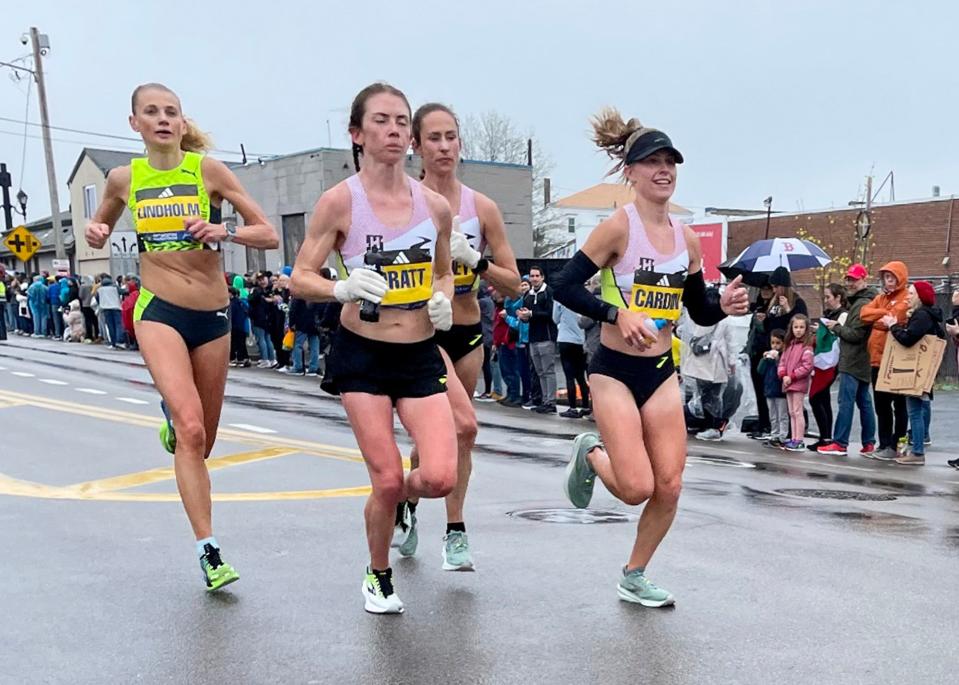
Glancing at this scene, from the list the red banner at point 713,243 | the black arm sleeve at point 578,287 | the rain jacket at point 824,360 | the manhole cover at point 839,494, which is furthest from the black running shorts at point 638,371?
the red banner at point 713,243

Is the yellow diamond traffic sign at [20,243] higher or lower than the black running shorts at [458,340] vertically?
higher

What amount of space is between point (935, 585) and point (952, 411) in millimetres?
9723

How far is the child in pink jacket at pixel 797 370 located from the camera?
34.9 feet

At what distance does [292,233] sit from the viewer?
32125 millimetres

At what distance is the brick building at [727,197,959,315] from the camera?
1554 inches

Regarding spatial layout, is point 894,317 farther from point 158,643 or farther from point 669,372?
point 158,643

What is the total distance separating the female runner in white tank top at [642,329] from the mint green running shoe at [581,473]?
0.38 feet

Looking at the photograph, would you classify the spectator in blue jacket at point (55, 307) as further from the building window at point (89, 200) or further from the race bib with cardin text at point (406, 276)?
the race bib with cardin text at point (406, 276)

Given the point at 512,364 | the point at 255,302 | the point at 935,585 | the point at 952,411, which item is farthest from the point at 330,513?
the point at 255,302

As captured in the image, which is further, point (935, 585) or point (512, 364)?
point (512, 364)

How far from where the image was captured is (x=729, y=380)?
37.1 feet

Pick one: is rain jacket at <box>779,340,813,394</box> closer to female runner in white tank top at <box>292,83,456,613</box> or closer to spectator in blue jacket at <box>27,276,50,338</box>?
female runner in white tank top at <box>292,83,456,613</box>

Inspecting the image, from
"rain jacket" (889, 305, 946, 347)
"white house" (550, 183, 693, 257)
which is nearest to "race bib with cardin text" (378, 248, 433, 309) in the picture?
"rain jacket" (889, 305, 946, 347)

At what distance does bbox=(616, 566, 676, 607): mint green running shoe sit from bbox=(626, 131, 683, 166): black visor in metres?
1.91
